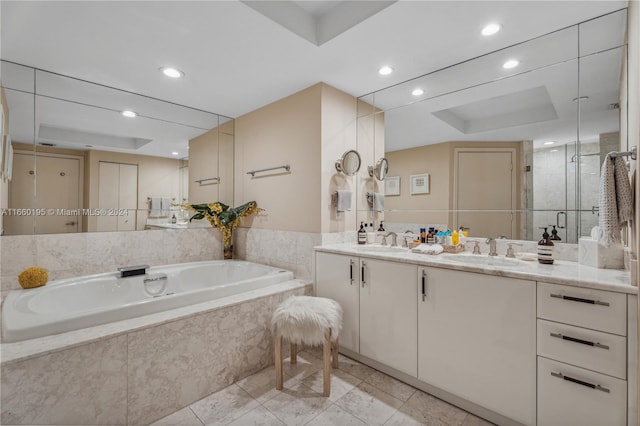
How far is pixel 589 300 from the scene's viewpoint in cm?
126

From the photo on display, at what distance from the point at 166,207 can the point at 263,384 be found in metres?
2.13

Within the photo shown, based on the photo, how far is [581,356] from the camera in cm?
127

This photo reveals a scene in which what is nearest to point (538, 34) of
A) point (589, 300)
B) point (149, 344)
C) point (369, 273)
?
point (589, 300)

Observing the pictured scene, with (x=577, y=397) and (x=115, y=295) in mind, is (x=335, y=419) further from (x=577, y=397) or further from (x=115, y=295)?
(x=115, y=295)

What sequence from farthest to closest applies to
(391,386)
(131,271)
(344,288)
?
(131,271), (344,288), (391,386)

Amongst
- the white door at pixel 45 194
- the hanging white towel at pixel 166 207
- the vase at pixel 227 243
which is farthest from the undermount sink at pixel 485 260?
the white door at pixel 45 194

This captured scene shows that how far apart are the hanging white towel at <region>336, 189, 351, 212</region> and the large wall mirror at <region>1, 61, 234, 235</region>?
1576 mm

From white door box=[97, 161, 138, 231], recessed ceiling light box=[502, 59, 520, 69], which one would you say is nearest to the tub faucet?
recessed ceiling light box=[502, 59, 520, 69]

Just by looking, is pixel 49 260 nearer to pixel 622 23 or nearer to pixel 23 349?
pixel 23 349

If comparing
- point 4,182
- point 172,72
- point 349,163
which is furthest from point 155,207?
point 349,163

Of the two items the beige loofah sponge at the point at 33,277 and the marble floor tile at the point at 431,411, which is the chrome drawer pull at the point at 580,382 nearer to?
the marble floor tile at the point at 431,411

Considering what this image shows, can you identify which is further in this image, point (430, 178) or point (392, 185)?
point (392, 185)

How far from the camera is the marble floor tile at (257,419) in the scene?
1568 millimetres

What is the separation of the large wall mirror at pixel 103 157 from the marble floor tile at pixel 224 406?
1.86 meters
